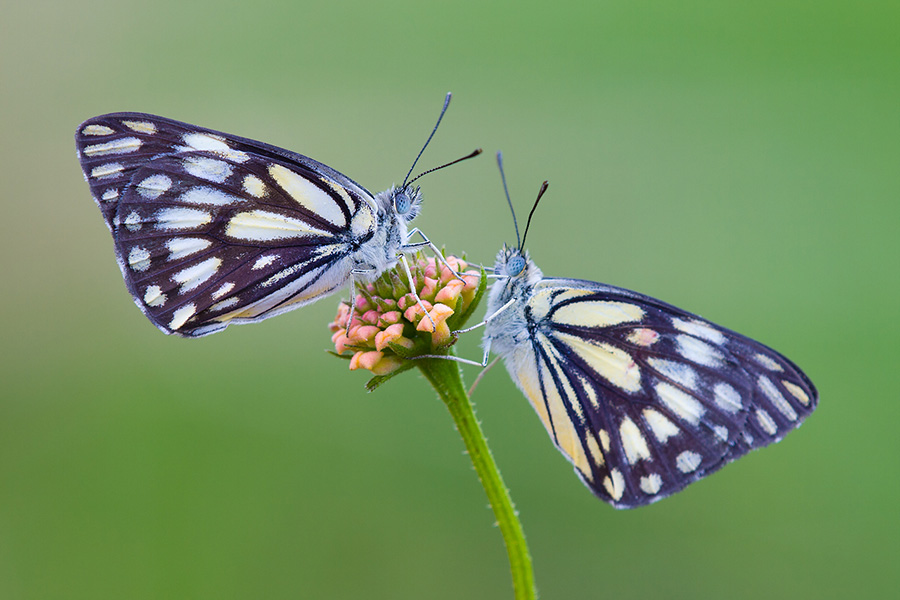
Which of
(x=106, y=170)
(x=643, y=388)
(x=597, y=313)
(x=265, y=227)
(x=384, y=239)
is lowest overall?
(x=643, y=388)

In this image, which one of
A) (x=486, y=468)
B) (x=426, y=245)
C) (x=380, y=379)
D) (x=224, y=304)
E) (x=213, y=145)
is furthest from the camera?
(x=213, y=145)

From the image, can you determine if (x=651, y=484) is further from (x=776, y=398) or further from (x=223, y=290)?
(x=223, y=290)

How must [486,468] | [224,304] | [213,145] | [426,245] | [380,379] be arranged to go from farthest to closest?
[213,145] < [224,304] < [426,245] < [380,379] < [486,468]

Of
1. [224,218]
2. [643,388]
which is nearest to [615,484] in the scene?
[643,388]

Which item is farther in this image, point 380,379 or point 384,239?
point 384,239

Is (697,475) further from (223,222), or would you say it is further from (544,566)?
(544,566)

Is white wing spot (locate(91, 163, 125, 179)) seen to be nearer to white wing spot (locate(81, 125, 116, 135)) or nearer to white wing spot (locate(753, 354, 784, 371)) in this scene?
white wing spot (locate(81, 125, 116, 135))

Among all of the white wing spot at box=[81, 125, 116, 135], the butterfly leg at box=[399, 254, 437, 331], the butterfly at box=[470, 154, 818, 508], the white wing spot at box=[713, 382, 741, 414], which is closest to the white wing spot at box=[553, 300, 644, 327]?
the butterfly at box=[470, 154, 818, 508]
